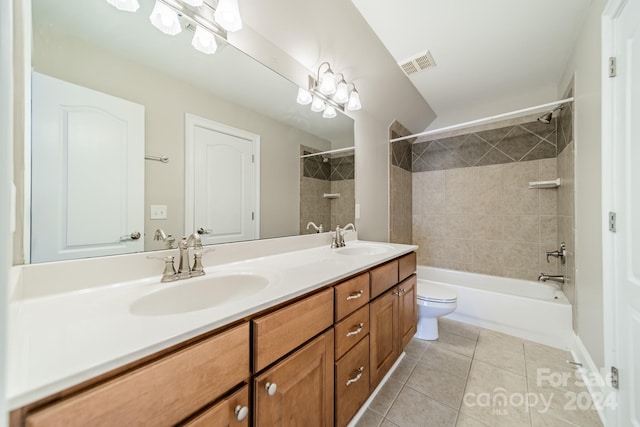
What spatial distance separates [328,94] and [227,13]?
833 mm

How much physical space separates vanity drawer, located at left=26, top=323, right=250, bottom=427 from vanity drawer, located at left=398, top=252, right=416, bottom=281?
3.72ft

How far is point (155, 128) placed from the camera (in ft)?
3.20

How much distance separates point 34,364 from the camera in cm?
40

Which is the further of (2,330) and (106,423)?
(106,423)

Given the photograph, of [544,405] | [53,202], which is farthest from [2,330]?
[544,405]

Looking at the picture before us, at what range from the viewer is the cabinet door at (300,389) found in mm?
687

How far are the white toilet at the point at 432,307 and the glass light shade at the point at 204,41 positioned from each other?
85.9 inches

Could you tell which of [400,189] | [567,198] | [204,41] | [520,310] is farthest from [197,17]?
[520,310]

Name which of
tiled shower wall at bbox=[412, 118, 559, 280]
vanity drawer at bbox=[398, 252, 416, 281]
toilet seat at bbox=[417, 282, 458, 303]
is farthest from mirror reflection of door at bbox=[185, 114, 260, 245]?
tiled shower wall at bbox=[412, 118, 559, 280]

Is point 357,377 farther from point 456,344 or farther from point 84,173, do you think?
point 84,173

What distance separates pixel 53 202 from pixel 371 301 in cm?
133

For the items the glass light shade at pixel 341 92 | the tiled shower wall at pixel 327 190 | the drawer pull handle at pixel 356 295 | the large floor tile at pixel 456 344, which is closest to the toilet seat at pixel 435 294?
the large floor tile at pixel 456 344

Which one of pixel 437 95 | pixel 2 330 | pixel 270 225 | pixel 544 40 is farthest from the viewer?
pixel 437 95

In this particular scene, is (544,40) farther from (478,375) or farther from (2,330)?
(2,330)
